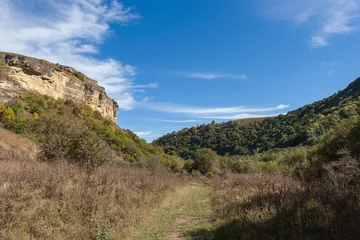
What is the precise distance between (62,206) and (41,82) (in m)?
48.6

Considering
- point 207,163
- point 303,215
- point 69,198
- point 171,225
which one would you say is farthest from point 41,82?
point 303,215

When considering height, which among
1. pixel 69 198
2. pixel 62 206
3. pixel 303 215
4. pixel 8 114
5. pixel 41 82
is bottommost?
pixel 303 215

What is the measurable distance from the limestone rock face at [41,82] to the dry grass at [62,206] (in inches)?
1353

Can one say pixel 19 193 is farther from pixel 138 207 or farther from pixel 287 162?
pixel 287 162

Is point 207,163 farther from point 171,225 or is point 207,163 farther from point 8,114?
point 171,225

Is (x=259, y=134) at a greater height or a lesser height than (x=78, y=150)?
greater

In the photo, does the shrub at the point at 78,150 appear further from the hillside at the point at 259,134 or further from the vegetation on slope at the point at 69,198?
the hillside at the point at 259,134

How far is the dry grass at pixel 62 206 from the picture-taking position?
20.1ft

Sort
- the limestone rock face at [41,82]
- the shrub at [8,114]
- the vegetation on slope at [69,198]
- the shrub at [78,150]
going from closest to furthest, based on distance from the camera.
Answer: the vegetation on slope at [69,198]
the shrub at [78,150]
the shrub at [8,114]
the limestone rock face at [41,82]

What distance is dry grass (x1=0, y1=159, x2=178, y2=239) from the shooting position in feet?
20.1

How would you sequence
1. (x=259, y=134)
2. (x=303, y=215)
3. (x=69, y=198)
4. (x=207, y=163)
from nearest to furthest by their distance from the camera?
(x=303, y=215)
(x=69, y=198)
(x=207, y=163)
(x=259, y=134)

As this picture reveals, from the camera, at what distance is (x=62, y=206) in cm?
760

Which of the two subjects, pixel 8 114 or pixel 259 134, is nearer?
pixel 8 114

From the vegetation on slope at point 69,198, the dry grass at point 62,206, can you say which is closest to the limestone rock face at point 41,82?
the vegetation on slope at point 69,198
